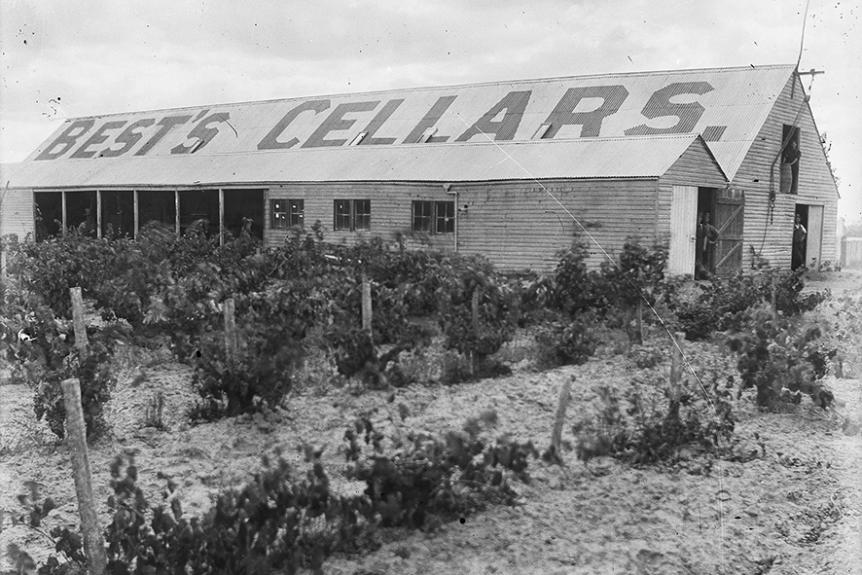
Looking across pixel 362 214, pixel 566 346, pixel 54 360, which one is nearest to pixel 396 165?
pixel 362 214

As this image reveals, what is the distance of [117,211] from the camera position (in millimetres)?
27281

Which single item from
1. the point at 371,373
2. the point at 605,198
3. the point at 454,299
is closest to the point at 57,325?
the point at 371,373

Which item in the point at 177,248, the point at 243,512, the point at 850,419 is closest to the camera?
the point at 243,512

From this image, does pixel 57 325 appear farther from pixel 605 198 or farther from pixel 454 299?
pixel 605 198

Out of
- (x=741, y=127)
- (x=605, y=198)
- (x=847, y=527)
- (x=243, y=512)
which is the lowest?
(x=847, y=527)

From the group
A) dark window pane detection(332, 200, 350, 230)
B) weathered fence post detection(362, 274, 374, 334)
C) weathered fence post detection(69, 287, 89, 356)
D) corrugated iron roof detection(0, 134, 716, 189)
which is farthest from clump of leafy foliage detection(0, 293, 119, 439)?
dark window pane detection(332, 200, 350, 230)

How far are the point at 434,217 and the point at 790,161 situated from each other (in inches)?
426

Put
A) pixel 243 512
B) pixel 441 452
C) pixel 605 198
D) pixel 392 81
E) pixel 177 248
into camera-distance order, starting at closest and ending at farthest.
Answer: pixel 243 512, pixel 441 452, pixel 605 198, pixel 177 248, pixel 392 81

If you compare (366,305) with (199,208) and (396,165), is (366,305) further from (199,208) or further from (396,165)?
(199,208)

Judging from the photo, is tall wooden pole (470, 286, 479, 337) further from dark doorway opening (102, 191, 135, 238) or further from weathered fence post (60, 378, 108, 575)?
dark doorway opening (102, 191, 135, 238)

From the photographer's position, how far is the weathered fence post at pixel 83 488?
5.11 meters

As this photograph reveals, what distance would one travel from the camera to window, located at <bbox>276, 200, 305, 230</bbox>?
21.8 metres

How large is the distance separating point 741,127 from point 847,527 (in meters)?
16.1

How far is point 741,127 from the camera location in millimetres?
20781
